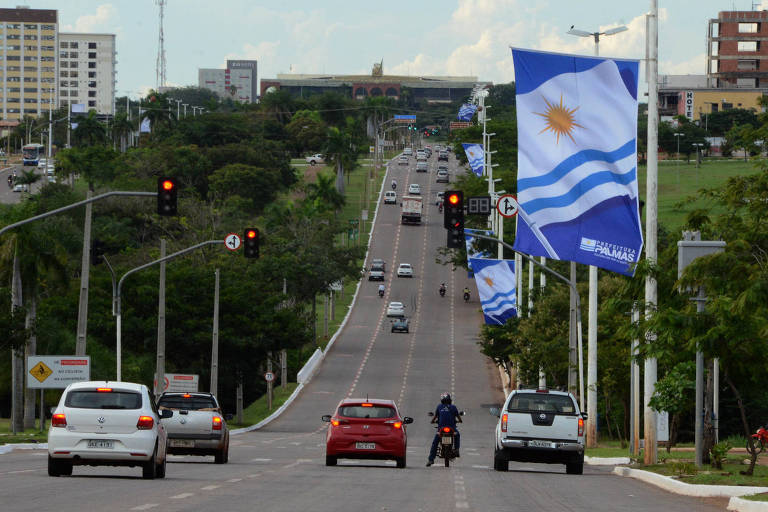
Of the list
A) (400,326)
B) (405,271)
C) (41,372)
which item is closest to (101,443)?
(41,372)

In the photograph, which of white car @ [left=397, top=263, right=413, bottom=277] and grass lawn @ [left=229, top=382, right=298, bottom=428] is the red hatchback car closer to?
grass lawn @ [left=229, top=382, right=298, bottom=428]

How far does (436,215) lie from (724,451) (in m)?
135

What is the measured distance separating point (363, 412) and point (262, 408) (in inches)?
1952

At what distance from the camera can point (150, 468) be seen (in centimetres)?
2175

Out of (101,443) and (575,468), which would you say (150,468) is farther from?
(575,468)

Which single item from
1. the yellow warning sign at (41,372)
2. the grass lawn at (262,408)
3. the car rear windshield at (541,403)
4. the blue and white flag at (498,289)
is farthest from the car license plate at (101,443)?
the grass lawn at (262,408)

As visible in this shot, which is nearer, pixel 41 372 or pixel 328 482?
pixel 328 482

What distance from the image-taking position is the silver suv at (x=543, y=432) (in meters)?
28.2

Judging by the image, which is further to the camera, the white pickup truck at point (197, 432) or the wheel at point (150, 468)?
the white pickup truck at point (197, 432)

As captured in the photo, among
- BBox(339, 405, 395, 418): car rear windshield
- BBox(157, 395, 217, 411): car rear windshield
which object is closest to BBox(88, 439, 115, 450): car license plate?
BBox(339, 405, 395, 418): car rear windshield

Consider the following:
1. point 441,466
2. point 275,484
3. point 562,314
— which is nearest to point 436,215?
point 562,314

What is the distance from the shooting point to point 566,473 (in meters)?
29.1

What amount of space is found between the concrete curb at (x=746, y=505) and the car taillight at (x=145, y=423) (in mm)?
9396

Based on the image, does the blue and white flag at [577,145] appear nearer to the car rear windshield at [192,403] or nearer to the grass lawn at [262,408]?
the car rear windshield at [192,403]
